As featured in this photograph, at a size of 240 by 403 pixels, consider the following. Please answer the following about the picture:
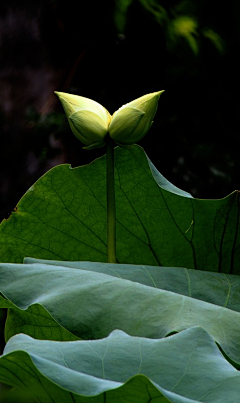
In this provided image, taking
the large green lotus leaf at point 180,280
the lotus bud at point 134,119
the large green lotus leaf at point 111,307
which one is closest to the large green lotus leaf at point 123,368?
the large green lotus leaf at point 111,307

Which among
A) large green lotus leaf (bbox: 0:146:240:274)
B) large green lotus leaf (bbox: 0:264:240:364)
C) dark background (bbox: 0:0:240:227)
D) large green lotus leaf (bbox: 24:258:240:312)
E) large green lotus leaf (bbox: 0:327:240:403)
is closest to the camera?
large green lotus leaf (bbox: 0:327:240:403)

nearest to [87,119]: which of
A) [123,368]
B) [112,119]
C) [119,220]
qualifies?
[112,119]

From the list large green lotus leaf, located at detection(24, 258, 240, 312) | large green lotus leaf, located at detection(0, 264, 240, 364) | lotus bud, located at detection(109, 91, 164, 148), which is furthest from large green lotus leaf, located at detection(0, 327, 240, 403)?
lotus bud, located at detection(109, 91, 164, 148)

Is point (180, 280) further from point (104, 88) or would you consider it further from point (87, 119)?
point (104, 88)

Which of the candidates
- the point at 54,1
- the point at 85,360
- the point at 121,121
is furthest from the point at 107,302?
the point at 54,1

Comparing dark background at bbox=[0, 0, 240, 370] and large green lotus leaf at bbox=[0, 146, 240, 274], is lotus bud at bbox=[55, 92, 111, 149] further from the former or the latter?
dark background at bbox=[0, 0, 240, 370]
